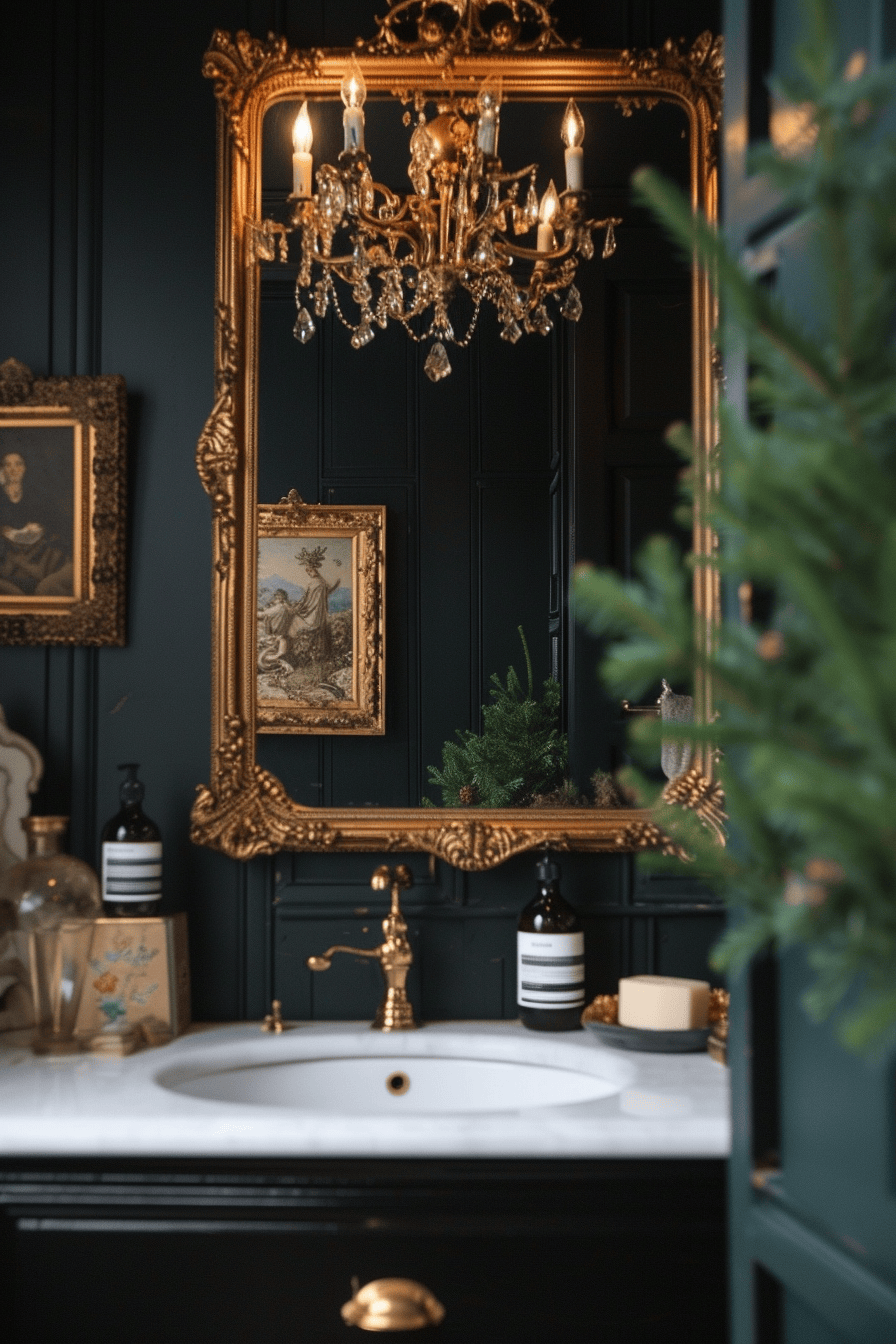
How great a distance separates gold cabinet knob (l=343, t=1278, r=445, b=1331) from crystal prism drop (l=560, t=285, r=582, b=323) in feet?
4.36

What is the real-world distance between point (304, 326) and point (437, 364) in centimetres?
21

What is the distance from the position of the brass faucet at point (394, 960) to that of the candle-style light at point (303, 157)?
1019mm

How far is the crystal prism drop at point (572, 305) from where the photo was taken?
1796 mm

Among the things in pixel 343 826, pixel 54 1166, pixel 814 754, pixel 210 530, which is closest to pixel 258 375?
pixel 210 530

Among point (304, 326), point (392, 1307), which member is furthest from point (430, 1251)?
point (304, 326)

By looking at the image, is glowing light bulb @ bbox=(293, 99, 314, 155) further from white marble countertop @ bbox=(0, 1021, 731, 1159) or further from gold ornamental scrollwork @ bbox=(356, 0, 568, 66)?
white marble countertop @ bbox=(0, 1021, 731, 1159)

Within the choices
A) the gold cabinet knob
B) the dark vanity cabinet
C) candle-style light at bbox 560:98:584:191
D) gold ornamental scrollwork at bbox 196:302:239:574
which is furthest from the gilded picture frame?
the gold cabinet knob

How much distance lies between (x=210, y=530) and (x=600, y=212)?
777 mm

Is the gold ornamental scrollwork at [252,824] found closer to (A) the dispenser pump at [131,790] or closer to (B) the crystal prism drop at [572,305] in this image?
→ (A) the dispenser pump at [131,790]

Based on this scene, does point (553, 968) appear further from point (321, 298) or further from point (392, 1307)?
point (321, 298)

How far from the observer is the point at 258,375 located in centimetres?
181

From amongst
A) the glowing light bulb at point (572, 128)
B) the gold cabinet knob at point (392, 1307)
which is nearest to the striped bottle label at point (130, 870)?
the gold cabinet knob at point (392, 1307)

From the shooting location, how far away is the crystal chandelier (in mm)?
1761

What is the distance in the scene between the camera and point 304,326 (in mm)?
1801
